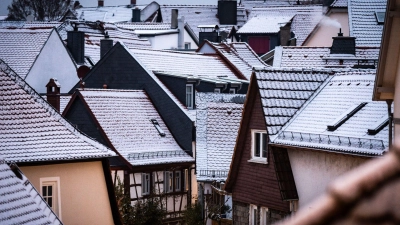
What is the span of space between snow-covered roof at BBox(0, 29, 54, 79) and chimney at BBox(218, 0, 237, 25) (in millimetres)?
32296

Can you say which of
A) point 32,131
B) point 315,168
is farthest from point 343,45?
point 32,131

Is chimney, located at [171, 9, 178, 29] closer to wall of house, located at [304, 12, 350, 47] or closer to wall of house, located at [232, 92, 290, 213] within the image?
wall of house, located at [304, 12, 350, 47]

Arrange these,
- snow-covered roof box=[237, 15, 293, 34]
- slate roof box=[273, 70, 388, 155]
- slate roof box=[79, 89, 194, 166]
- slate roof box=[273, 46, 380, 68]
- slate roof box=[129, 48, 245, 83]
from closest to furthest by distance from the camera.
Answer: slate roof box=[273, 70, 388, 155]
slate roof box=[273, 46, 380, 68]
slate roof box=[79, 89, 194, 166]
slate roof box=[129, 48, 245, 83]
snow-covered roof box=[237, 15, 293, 34]

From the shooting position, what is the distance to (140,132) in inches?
1462

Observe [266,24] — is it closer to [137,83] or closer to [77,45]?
[77,45]

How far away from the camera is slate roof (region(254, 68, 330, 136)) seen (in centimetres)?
2058

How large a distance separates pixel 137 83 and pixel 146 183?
7.29 meters

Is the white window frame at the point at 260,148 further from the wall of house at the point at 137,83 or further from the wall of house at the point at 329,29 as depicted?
the wall of house at the point at 329,29

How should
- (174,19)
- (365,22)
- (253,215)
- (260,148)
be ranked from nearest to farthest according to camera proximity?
1. (260,148)
2. (253,215)
3. (365,22)
4. (174,19)

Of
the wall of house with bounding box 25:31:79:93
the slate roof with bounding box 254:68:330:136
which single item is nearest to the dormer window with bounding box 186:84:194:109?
the wall of house with bounding box 25:31:79:93

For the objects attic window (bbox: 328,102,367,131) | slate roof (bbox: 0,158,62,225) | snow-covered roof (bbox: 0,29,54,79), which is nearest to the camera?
slate roof (bbox: 0,158,62,225)

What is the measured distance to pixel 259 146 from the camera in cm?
2130

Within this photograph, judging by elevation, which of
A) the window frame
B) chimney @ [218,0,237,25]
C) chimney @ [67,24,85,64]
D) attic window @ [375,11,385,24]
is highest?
chimney @ [218,0,237,25]

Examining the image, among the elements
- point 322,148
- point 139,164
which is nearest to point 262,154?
point 322,148
